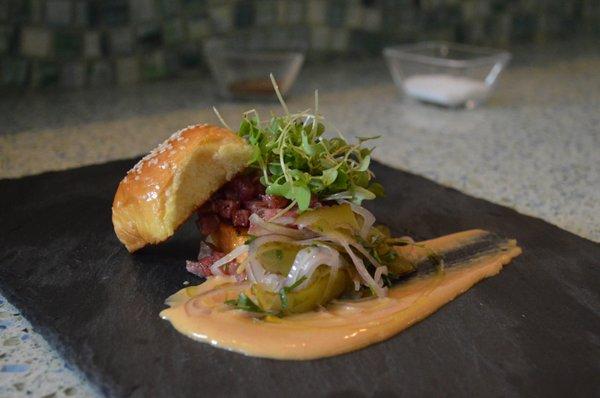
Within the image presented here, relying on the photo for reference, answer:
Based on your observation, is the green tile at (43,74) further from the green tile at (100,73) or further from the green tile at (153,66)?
the green tile at (153,66)

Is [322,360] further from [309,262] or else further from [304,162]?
[304,162]

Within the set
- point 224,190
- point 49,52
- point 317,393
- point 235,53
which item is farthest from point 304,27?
point 317,393

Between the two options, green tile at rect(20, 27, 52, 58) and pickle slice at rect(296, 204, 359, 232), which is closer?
pickle slice at rect(296, 204, 359, 232)

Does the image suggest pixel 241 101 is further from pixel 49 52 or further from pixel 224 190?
pixel 224 190

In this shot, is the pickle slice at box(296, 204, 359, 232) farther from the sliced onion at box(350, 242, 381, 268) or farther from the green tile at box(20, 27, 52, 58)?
the green tile at box(20, 27, 52, 58)

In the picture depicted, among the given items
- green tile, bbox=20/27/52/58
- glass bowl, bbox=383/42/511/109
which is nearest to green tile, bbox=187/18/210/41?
green tile, bbox=20/27/52/58
